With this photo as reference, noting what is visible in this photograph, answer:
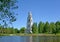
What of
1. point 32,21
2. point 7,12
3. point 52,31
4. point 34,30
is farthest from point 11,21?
point 32,21

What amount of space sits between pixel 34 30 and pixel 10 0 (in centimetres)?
12545

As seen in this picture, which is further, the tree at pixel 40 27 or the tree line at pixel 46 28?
the tree at pixel 40 27

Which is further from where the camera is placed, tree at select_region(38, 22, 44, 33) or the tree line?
tree at select_region(38, 22, 44, 33)

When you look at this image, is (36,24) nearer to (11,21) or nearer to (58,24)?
(58,24)

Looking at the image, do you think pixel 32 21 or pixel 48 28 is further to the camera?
pixel 32 21

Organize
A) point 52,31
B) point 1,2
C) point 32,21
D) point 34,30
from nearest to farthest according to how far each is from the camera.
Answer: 1. point 1,2
2. point 52,31
3. point 34,30
4. point 32,21

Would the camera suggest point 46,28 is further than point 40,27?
No

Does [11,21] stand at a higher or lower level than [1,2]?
lower

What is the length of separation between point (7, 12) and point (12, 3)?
647 millimetres

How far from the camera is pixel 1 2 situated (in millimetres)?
11680

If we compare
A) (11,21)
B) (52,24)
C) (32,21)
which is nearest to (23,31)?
(32,21)

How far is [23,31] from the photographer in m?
155

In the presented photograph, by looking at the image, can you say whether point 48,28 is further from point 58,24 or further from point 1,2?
point 1,2

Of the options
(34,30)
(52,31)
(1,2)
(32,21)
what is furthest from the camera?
(32,21)
